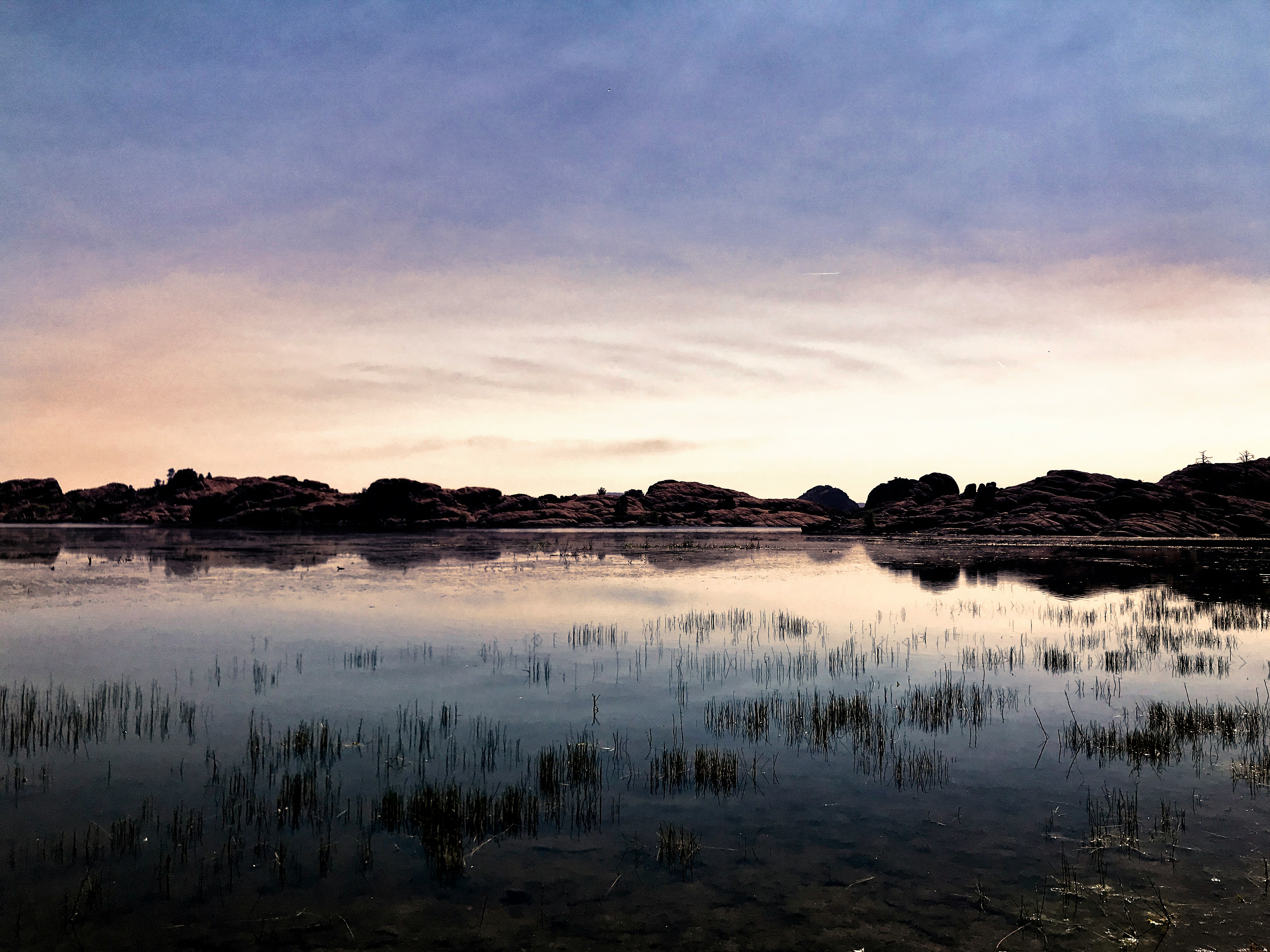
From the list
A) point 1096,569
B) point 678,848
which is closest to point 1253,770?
point 678,848

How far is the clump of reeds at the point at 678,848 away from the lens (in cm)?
990

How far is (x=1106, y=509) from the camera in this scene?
162 metres

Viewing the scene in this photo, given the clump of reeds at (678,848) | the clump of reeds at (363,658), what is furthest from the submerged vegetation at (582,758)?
the clump of reeds at (363,658)

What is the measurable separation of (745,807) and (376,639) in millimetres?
18555

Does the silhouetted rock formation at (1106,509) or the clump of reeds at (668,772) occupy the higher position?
the silhouetted rock formation at (1106,509)

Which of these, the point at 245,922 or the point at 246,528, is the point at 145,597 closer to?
the point at 245,922

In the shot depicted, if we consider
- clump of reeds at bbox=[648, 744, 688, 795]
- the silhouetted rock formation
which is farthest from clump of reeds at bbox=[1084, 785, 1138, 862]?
the silhouetted rock formation

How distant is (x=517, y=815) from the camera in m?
11.2

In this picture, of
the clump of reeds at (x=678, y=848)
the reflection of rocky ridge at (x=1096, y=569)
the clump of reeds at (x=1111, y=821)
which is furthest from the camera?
the reflection of rocky ridge at (x=1096, y=569)

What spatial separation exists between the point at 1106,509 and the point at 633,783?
17690cm

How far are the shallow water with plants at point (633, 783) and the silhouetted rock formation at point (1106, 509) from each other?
136732 millimetres

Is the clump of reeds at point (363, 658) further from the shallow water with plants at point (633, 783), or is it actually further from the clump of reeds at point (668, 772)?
the clump of reeds at point (668, 772)

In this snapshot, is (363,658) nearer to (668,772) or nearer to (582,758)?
(582,758)

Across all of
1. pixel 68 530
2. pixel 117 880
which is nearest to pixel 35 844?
pixel 117 880
